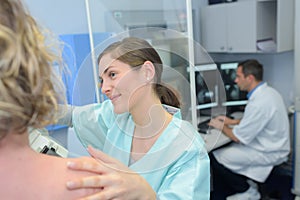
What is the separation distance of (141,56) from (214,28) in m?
2.44

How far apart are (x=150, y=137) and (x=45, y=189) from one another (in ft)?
1.26

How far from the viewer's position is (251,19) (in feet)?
9.07

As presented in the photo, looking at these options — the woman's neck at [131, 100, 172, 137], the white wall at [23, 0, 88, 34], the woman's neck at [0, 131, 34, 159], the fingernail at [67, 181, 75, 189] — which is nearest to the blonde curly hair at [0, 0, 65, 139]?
the woman's neck at [0, 131, 34, 159]

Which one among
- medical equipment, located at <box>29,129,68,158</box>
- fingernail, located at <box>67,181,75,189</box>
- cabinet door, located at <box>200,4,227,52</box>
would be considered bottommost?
medical equipment, located at <box>29,129,68,158</box>

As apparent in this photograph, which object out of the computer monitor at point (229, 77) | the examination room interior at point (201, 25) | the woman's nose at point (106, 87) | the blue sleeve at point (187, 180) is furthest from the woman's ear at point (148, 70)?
the computer monitor at point (229, 77)

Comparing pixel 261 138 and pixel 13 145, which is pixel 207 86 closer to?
pixel 13 145

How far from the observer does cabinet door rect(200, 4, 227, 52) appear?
9.86 feet

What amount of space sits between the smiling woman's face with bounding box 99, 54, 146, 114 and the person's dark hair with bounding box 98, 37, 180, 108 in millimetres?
17

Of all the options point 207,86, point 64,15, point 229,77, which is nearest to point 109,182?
point 207,86

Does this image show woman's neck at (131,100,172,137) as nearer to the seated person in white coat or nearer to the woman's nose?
the woman's nose

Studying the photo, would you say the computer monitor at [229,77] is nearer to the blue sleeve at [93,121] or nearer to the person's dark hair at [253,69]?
the person's dark hair at [253,69]

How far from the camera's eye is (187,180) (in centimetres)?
78

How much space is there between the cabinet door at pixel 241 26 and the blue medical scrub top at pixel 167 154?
7.00 feet

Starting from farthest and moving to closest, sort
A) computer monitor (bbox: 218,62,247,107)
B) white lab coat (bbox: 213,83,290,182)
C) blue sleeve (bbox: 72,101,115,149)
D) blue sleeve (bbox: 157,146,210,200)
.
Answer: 1. computer monitor (bbox: 218,62,247,107)
2. white lab coat (bbox: 213,83,290,182)
3. blue sleeve (bbox: 72,101,115,149)
4. blue sleeve (bbox: 157,146,210,200)
